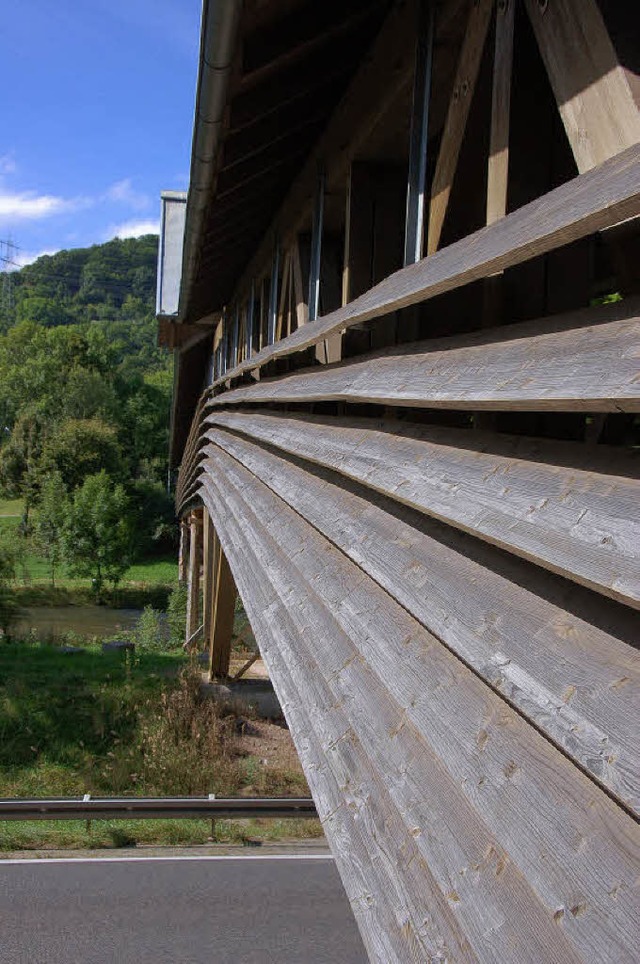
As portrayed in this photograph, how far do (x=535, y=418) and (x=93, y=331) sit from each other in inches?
2882

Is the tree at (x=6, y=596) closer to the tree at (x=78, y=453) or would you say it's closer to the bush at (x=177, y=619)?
the bush at (x=177, y=619)

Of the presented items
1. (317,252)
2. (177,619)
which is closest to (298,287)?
(317,252)

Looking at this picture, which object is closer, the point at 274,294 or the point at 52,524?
the point at 274,294

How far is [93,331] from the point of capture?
7194cm

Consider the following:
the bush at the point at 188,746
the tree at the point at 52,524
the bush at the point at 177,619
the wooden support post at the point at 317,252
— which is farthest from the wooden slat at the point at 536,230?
the tree at the point at 52,524

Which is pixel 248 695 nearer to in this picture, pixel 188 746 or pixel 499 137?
pixel 188 746

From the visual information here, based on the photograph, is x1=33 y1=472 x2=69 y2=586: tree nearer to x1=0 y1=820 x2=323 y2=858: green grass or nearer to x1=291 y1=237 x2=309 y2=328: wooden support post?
x1=0 y1=820 x2=323 y2=858: green grass

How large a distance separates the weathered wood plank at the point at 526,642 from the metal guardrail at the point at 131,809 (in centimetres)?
682

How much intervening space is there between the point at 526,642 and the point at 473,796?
0.26 meters

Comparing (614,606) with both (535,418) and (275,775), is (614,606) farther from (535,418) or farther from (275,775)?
(275,775)

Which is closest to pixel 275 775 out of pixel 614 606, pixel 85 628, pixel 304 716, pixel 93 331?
pixel 304 716

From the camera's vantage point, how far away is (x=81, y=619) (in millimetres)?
29766

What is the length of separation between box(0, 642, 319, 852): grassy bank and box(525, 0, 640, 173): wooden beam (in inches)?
326

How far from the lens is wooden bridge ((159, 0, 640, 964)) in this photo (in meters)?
1.18
